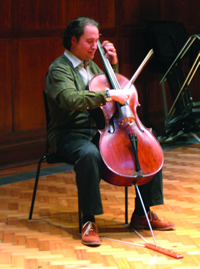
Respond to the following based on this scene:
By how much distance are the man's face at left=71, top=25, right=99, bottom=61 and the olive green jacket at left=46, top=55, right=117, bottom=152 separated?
3.7 inches

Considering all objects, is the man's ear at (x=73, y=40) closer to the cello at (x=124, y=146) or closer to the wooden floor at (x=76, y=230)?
the cello at (x=124, y=146)

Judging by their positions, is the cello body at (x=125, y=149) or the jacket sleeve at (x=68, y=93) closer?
the cello body at (x=125, y=149)

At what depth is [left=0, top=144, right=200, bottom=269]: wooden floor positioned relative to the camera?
2312 millimetres

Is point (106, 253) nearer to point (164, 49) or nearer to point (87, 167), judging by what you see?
point (87, 167)

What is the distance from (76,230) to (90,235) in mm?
235

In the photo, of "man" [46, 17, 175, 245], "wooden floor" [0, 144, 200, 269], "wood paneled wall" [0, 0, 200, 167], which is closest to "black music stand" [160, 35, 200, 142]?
"wood paneled wall" [0, 0, 200, 167]

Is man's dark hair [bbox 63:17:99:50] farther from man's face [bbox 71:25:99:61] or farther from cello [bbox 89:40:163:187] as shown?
cello [bbox 89:40:163:187]

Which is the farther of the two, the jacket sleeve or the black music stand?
the black music stand

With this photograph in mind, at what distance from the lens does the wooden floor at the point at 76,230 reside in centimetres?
231

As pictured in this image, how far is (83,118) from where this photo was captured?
9.15 feet

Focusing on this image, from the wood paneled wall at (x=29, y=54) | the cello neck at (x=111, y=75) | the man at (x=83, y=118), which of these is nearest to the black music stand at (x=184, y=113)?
the wood paneled wall at (x=29, y=54)

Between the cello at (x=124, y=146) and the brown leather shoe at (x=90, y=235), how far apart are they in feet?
0.82

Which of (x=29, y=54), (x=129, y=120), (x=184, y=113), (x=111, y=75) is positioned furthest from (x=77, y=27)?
(x=184, y=113)

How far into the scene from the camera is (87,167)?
247 cm
